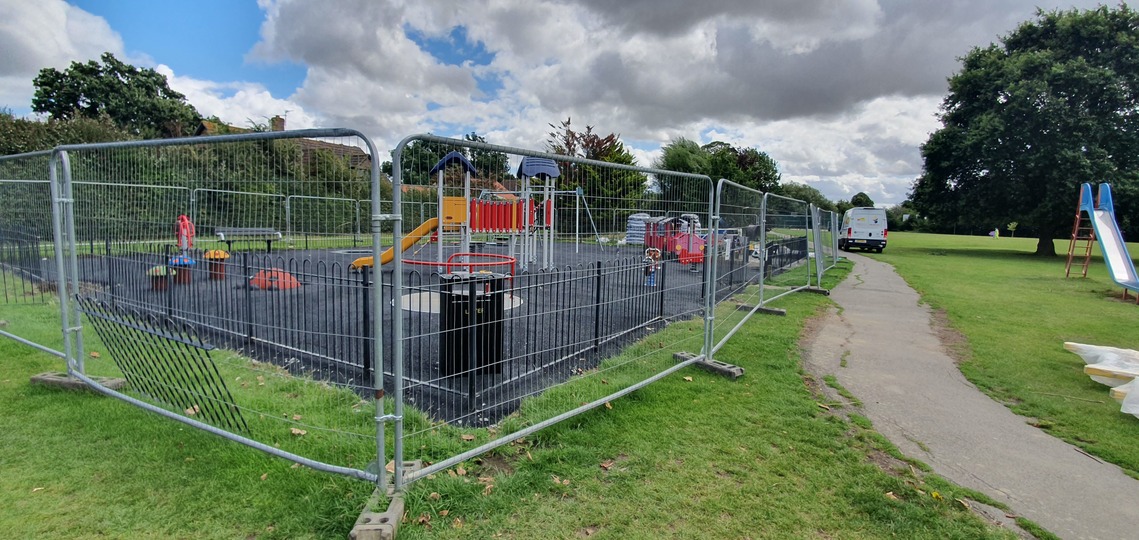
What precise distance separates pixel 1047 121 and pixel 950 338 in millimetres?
24167

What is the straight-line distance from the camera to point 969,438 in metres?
3.97

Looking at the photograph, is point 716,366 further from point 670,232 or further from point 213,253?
point 213,253

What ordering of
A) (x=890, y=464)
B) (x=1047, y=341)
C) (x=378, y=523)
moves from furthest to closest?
1. (x=1047, y=341)
2. (x=890, y=464)
3. (x=378, y=523)

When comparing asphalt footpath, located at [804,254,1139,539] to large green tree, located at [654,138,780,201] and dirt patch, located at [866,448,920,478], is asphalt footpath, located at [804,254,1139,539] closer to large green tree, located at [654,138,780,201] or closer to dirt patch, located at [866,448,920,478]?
dirt patch, located at [866,448,920,478]

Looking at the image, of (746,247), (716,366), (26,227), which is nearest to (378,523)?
(716,366)

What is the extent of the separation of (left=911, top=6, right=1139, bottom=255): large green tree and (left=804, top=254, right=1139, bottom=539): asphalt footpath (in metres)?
23.6

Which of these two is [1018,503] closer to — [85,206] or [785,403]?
[785,403]

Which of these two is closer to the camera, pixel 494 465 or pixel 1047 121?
pixel 494 465

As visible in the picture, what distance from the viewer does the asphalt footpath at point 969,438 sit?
2986 millimetres

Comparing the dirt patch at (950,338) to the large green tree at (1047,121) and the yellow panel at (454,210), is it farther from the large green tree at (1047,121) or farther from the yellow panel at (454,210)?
the large green tree at (1047,121)

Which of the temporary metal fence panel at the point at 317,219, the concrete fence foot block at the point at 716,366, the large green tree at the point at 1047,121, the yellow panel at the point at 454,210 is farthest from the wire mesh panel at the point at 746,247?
the large green tree at the point at 1047,121

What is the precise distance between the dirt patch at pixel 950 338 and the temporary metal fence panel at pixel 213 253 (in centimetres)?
678

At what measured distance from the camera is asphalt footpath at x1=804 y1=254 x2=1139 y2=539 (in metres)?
2.99

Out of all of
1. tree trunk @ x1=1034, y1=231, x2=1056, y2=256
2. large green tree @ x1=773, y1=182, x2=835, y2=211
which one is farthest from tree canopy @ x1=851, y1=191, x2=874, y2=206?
tree trunk @ x1=1034, y1=231, x2=1056, y2=256
